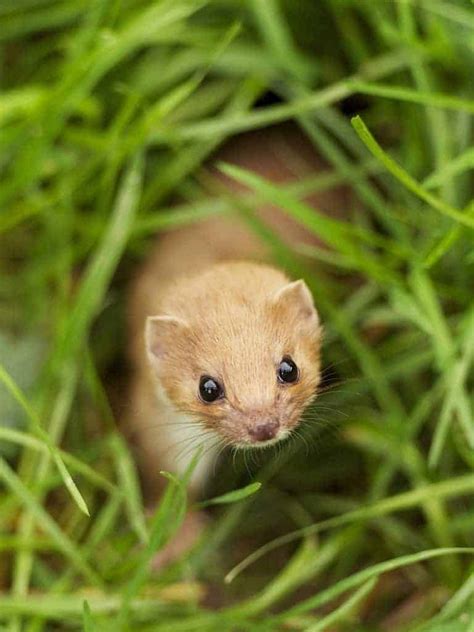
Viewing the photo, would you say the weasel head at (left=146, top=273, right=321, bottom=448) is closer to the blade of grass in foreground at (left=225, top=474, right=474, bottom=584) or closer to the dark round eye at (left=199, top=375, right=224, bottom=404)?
the dark round eye at (left=199, top=375, right=224, bottom=404)

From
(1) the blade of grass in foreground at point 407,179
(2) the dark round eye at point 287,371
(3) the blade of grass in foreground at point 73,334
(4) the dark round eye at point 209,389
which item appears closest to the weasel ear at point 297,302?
(2) the dark round eye at point 287,371

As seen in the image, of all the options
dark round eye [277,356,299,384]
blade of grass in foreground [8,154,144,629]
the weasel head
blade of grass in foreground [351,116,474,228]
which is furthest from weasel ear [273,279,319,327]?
blade of grass in foreground [8,154,144,629]

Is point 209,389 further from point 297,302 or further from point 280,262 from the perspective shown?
point 280,262

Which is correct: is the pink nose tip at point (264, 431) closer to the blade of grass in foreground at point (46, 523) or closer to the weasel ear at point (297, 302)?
the weasel ear at point (297, 302)

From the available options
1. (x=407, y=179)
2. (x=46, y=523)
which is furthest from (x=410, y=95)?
(x=46, y=523)

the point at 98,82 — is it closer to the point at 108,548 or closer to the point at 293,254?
the point at 293,254
